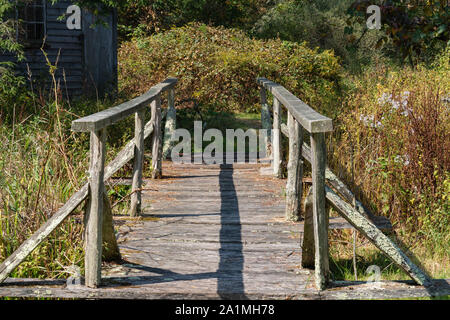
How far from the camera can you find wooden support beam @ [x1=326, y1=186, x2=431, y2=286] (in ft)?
11.6

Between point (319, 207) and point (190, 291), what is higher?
point (319, 207)

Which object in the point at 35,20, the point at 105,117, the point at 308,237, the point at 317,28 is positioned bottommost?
the point at 308,237

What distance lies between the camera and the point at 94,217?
3.58 m

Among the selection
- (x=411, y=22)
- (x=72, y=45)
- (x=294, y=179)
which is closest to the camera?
(x=294, y=179)

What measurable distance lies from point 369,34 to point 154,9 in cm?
824

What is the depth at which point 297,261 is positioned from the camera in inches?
163

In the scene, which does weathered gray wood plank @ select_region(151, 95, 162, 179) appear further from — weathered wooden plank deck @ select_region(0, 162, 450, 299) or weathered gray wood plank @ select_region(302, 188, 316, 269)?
weathered gray wood plank @ select_region(302, 188, 316, 269)

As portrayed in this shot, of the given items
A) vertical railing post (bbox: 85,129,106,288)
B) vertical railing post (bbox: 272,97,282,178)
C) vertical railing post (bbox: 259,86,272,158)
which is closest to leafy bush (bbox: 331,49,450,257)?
vertical railing post (bbox: 272,97,282,178)

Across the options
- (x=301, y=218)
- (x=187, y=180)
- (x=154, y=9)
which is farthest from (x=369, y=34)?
A: (x=301, y=218)

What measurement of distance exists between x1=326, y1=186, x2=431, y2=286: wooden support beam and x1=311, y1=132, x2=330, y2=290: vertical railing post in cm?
9

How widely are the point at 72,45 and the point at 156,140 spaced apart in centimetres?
727

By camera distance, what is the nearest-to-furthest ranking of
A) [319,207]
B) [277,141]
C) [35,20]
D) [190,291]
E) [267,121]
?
[319,207] < [190,291] < [277,141] < [267,121] < [35,20]

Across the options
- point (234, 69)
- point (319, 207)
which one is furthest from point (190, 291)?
point (234, 69)

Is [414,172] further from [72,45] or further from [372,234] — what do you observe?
[72,45]
